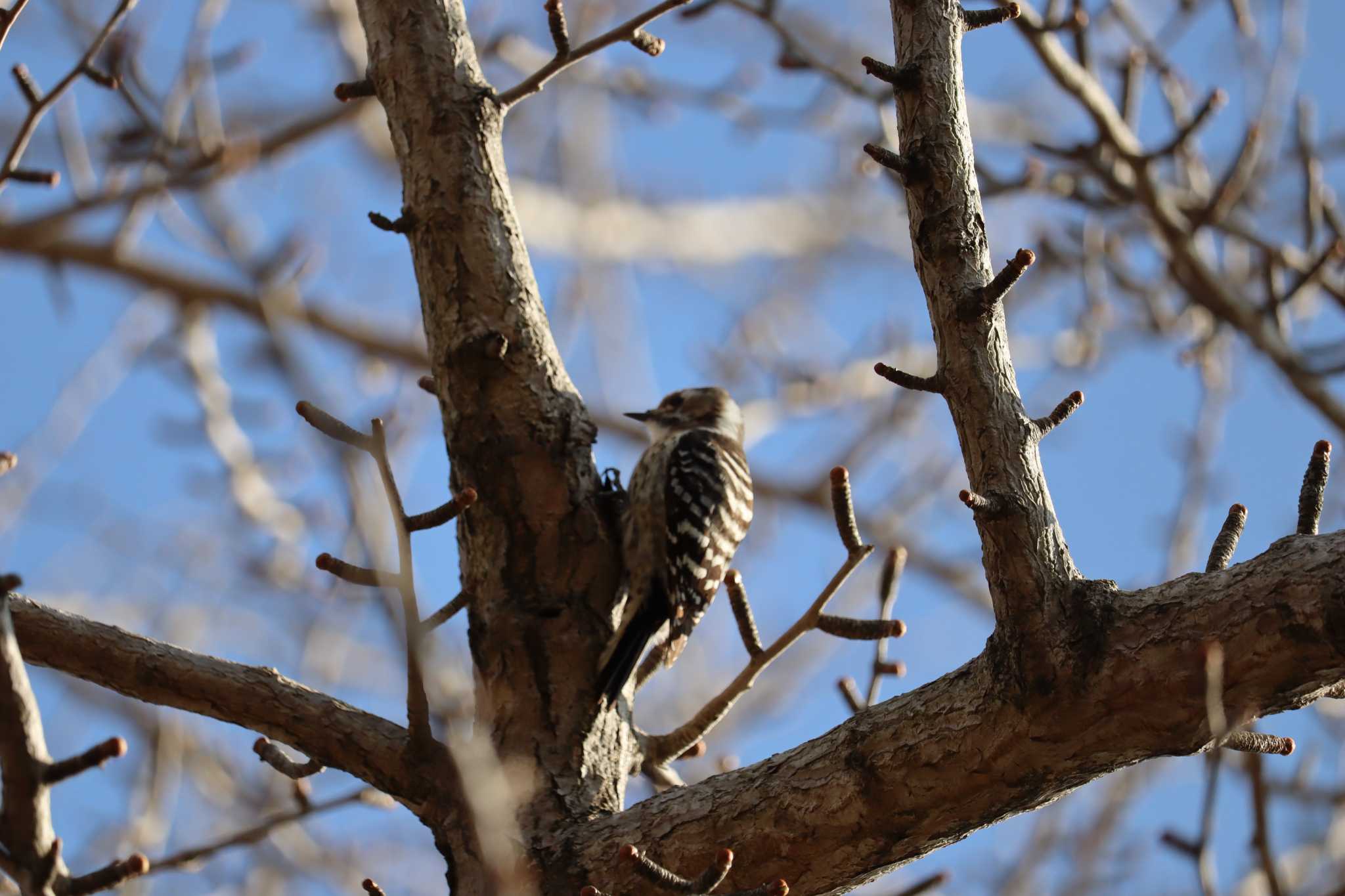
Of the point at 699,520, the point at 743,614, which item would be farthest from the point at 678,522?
the point at 743,614

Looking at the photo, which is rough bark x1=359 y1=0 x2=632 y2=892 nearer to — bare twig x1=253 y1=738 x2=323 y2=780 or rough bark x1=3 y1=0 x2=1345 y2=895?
rough bark x1=3 y1=0 x2=1345 y2=895

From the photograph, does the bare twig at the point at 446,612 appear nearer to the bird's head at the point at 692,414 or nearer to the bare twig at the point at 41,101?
the bare twig at the point at 41,101

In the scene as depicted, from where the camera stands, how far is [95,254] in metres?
6.59

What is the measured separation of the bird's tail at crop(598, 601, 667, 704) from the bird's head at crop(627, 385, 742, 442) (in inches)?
96.4

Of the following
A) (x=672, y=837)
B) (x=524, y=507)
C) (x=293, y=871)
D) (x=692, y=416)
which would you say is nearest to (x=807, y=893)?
(x=672, y=837)

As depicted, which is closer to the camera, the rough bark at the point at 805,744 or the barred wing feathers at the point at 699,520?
the rough bark at the point at 805,744

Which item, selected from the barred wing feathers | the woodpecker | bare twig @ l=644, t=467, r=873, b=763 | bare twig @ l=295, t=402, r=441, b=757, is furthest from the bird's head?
bare twig @ l=295, t=402, r=441, b=757

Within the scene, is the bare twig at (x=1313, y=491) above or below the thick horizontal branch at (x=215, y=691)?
below

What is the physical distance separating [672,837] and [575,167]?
8.81m

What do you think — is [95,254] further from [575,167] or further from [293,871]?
[575,167]

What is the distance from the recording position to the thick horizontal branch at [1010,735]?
6.79 feet

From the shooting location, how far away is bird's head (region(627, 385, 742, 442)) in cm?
589

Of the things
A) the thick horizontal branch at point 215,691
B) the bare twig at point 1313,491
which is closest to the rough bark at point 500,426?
the thick horizontal branch at point 215,691

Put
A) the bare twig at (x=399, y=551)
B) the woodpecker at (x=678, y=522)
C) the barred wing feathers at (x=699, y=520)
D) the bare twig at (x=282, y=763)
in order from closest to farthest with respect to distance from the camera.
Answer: the bare twig at (x=399, y=551)
the bare twig at (x=282, y=763)
the woodpecker at (x=678, y=522)
the barred wing feathers at (x=699, y=520)
